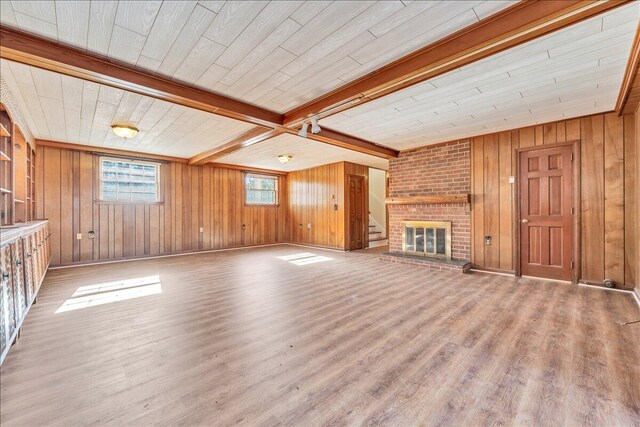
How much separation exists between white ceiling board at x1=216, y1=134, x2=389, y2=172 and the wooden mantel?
4.40ft

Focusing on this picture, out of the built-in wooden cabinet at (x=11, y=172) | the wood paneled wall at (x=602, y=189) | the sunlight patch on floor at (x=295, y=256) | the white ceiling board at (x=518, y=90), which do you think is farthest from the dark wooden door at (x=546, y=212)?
the built-in wooden cabinet at (x=11, y=172)

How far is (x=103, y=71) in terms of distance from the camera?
7.94 ft

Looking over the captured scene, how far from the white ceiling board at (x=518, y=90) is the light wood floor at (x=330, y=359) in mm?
2406

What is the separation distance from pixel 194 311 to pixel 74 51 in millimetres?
2582

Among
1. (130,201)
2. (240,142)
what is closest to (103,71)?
(240,142)

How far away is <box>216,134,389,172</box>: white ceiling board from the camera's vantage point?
5.29 metres

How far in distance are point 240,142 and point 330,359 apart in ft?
13.4

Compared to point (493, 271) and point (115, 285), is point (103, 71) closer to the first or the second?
point (115, 285)

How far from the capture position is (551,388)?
167 cm

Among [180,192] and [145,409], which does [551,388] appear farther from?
[180,192]

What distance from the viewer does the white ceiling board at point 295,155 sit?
5.29 m

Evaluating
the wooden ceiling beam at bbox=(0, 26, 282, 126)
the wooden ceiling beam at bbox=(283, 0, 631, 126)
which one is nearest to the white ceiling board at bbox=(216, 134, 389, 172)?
the wooden ceiling beam at bbox=(0, 26, 282, 126)

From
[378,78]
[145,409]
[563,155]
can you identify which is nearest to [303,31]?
[378,78]

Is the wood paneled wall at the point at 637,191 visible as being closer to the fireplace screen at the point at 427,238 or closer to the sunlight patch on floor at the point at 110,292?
the fireplace screen at the point at 427,238
